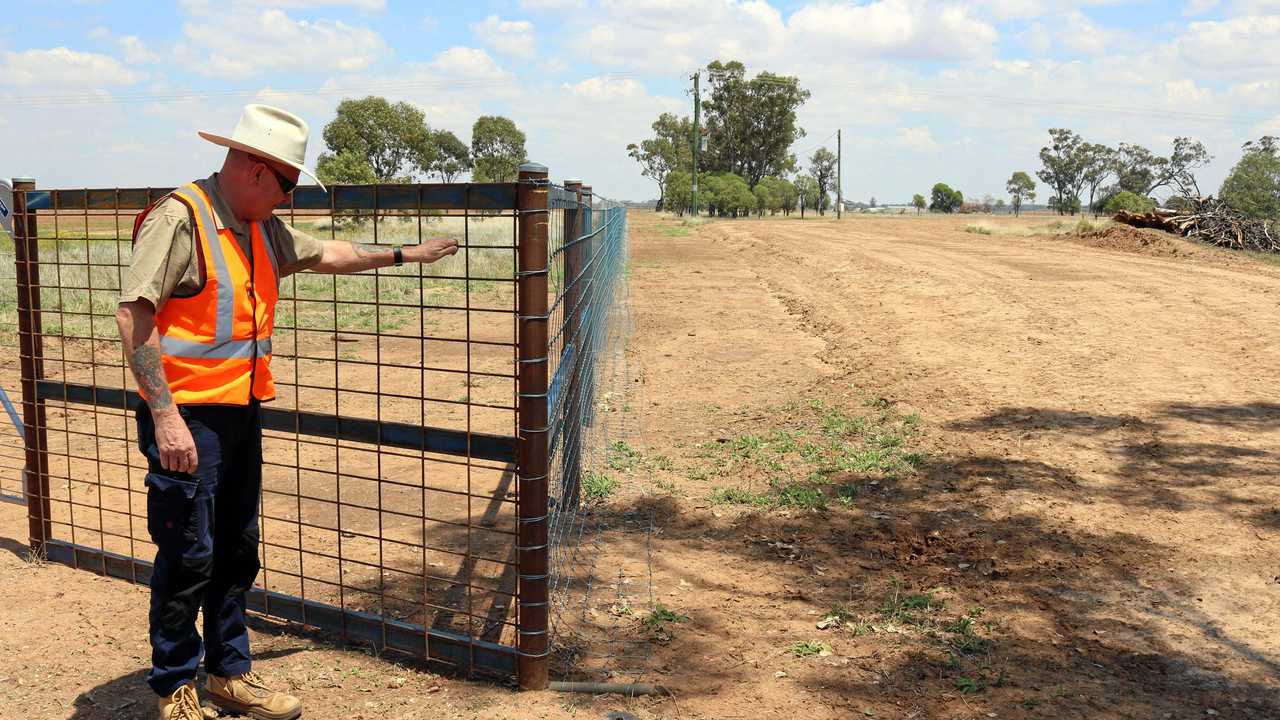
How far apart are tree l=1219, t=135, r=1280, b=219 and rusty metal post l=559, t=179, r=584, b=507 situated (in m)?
31.5

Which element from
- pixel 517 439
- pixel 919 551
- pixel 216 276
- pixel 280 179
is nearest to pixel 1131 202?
pixel 919 551

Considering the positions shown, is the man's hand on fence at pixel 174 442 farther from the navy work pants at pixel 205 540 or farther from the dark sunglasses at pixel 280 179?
the dark sunglasses at pixel 280 179

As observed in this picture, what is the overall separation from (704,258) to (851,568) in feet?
78.4

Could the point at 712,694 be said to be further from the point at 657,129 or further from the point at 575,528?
the point at 657,129

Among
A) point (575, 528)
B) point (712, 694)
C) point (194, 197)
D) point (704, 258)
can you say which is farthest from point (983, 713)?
point (704, 258)

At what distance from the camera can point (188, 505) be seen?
320cm

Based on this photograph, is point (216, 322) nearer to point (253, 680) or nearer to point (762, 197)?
point (253, 680)

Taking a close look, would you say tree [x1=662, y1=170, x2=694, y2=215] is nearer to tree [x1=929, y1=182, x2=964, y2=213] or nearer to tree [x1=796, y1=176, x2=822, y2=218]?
tree [x1=796, y1=176, x2=822, y2=218]

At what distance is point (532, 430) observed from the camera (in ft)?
11.8

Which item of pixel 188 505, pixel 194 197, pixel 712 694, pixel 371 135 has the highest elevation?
pixel 371 135

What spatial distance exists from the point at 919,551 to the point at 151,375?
13.2ft

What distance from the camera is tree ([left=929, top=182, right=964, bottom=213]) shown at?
135250mm

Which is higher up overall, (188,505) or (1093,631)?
(188,505)

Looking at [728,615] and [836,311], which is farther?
[836,311]
